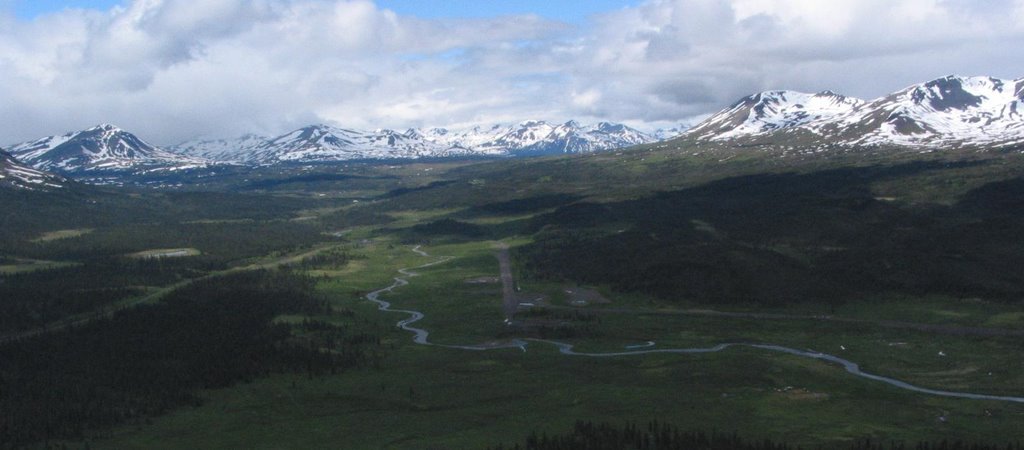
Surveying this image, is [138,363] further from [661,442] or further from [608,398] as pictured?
[661,442]

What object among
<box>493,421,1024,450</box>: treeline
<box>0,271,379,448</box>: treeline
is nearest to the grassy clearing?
<box>493,421,1024,450</box>: treeline

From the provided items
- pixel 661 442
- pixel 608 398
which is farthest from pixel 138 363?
pixel 661 442

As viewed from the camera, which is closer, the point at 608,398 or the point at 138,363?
the point at 608,398

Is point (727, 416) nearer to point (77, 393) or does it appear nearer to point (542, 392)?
point (542, 392)

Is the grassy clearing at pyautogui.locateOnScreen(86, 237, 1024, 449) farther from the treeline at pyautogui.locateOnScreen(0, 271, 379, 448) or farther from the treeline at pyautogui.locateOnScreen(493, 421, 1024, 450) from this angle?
the treeline at pyautogui.locateOnScreen(0, 271, 379, 448)

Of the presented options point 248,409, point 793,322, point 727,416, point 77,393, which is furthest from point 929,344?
point 77,393

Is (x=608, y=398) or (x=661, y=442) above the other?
(x=661, y=442)
